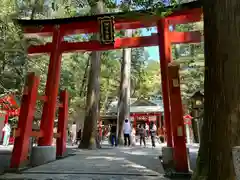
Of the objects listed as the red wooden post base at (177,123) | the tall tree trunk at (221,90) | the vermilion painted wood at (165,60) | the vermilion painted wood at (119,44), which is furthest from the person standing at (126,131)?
the tall tree trunk at (221,90)

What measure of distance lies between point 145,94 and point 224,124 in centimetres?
2571

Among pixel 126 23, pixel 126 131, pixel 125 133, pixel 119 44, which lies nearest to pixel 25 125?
pixel 119 44

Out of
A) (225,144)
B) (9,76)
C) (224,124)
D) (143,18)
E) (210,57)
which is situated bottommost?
(225,144)

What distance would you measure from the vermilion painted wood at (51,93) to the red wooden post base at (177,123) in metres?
3.90

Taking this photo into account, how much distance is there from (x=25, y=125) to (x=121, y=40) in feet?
14.2

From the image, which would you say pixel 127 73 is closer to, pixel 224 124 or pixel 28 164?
pixel 28 164

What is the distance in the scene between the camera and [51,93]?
7.92m

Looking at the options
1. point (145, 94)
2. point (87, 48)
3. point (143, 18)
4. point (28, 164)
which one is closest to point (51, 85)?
point (87, 48)

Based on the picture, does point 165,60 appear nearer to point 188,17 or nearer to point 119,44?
point 188,17

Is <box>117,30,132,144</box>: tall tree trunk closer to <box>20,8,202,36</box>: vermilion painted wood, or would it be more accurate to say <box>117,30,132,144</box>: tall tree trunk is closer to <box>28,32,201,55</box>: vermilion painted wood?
<box>28,32,201,55</box>: vermilion painted wood

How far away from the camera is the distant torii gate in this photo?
22.0 ft

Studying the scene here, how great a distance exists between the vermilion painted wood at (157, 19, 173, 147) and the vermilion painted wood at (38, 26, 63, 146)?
11.8 feet

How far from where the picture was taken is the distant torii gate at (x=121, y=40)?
22.0 ft

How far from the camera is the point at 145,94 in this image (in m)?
28.9
